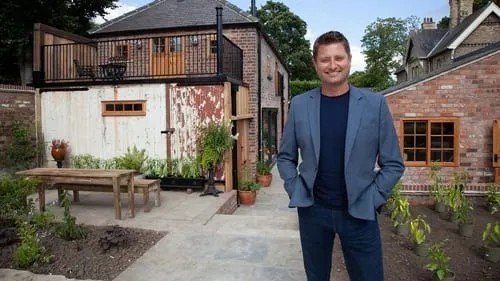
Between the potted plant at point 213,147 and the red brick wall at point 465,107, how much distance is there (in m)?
3.37

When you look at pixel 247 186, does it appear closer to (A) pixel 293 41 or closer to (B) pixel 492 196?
(B) pixel 492 196

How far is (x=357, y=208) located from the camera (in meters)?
2.00

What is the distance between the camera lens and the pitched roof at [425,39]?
84.0 ft

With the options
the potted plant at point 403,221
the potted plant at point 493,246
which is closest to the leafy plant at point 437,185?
the potted plant at point 403,221

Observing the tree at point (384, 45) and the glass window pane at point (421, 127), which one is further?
the tree at point (384, 45)

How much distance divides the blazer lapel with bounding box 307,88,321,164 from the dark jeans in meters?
0.33

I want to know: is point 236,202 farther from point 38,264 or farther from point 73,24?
point 73,24

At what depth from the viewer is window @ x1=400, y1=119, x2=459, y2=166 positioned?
25.0 ft

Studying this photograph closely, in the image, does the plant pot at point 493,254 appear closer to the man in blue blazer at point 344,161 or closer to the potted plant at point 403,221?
the potted plant at point 403,221

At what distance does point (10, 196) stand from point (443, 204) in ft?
21.9

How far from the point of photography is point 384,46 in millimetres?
39500

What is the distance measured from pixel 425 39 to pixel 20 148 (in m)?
26.1

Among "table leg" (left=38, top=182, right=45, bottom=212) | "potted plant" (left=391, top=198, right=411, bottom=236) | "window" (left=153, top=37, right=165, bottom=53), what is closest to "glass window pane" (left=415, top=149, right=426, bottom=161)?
"potted plant" (left=391, top=198, right=411, bottom=236)

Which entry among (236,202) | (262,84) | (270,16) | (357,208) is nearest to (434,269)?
(357,208)
